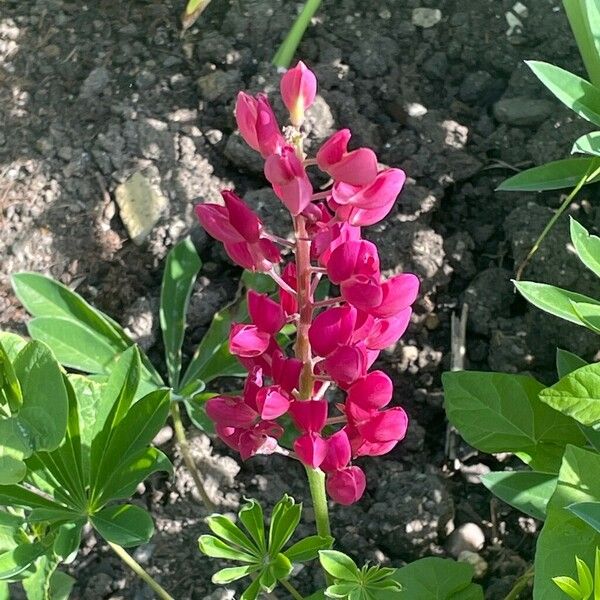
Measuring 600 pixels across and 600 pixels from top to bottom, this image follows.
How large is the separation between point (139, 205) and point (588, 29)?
3.65 feet

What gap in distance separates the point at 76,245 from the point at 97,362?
46cm

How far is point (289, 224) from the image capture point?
2.10m

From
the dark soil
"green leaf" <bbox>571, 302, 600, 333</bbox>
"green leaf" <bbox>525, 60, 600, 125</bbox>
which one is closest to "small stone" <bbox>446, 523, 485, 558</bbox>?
the dark soil

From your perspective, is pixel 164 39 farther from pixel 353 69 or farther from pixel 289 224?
pixel 289 224

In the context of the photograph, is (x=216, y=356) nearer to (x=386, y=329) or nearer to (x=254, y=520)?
(x=254, y=520)

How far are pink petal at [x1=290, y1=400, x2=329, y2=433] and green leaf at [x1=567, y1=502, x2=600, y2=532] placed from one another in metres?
0.37

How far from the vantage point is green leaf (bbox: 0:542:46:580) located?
1442mm

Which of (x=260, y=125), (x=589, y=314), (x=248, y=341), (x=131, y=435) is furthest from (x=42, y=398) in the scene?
(x=589, y=314)

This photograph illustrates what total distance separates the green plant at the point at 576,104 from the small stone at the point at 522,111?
0.84 ft

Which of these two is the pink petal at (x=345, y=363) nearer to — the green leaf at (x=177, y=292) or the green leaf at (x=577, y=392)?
the green leaf at (x=577, y=392)

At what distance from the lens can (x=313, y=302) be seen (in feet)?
4.21

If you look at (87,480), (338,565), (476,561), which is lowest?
(476,561)

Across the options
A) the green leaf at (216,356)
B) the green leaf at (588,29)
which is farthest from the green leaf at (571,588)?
the green leaf at (588,29)

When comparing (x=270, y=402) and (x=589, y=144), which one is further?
(x=589, y=144)
